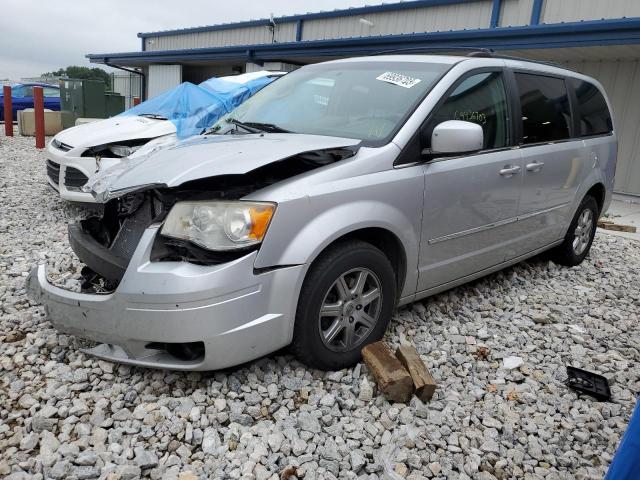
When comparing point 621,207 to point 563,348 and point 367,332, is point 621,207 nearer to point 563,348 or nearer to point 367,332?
point 563,348

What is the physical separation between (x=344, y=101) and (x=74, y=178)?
11.3 ft

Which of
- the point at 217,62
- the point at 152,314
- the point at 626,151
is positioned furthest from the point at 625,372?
the point at 217,62

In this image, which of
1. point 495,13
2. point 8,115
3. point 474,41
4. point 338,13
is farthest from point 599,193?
point 8,115

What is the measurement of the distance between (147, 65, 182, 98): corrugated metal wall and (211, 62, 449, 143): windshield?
1684cm

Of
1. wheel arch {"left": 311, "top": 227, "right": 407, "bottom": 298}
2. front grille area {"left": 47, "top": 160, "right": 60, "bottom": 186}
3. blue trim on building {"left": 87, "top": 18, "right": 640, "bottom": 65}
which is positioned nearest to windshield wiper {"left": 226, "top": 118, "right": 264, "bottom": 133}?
wheel arch {"left": 311, "top": 227, "right": 407, "bottom": 298}

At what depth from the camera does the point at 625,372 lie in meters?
3.11

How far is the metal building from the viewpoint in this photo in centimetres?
847

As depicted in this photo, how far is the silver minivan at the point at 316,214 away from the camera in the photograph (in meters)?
2.35

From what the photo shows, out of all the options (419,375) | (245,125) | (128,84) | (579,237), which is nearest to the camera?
(419,375)

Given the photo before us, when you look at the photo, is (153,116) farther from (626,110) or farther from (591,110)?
(626,110)

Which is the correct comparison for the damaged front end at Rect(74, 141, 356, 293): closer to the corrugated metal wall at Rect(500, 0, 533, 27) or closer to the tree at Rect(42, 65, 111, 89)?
the corrugated metal wall at Rect(500, 0, 533, 27)

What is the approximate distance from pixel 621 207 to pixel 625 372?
6.57 m

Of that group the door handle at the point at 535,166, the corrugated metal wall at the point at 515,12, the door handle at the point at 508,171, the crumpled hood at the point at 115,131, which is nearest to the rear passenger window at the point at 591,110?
the door handle at the point at 535,166

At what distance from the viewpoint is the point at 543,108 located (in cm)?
400
